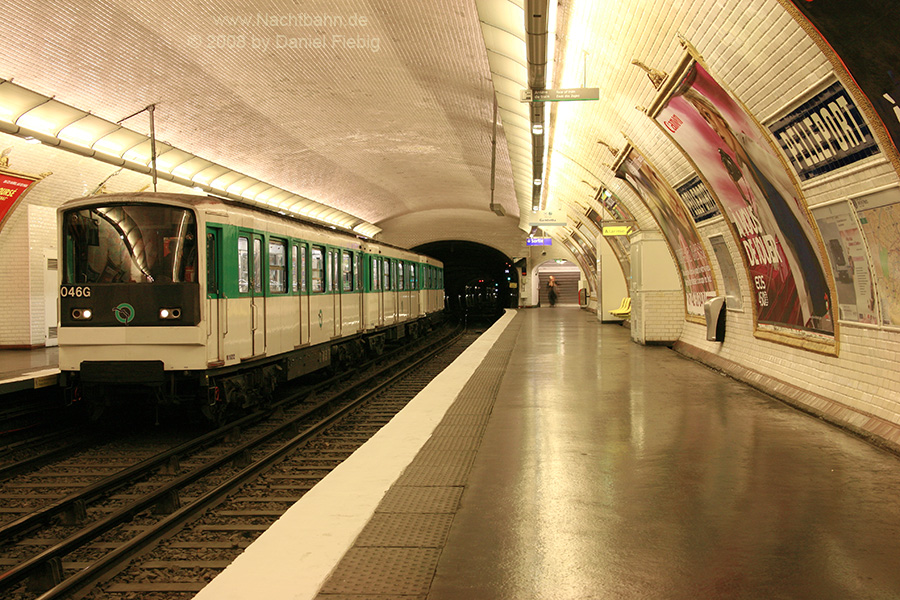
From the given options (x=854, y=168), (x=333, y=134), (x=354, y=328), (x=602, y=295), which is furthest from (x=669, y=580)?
(x=602, y=295)

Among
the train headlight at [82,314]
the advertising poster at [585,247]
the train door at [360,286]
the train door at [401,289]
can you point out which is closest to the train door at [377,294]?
the train door at [360,286]

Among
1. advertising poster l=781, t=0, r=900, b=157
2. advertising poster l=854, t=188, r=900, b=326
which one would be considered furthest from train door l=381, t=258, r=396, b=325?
advertising poster l=781, t=0, r=900, b=157

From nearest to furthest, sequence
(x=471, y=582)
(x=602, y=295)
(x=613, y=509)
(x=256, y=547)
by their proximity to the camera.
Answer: (x=471, y=582)
(x=256, y=547)
(x=613, y=509)
(x=602, y=295)

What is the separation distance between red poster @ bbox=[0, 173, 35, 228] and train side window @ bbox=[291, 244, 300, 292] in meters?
6.05

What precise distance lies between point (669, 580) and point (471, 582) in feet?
2.71

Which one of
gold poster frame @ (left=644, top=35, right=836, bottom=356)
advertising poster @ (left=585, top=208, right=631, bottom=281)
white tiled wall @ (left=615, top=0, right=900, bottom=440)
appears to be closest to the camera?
white tiled wall @ (left=615, top=0, right=900, bottom=440)

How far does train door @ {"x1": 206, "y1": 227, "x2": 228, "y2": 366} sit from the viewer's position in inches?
298

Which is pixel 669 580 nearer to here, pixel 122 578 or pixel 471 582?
pixel 471 582

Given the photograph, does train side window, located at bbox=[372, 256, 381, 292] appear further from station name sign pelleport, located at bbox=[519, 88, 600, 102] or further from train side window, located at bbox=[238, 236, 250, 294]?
station name sign pelleport, located at bbox=[519, 88, 600, 102]

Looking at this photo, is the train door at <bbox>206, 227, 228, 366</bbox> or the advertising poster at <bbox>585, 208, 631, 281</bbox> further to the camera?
the advertising poster at <bbox>585, 208, 631, 281</bbox>

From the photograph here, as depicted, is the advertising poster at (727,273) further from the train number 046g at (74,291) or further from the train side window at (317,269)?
the train number 046g at (74,291)

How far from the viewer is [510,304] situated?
40.5 meters

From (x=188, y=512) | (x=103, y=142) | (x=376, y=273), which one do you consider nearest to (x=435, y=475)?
(x=188, y=512)

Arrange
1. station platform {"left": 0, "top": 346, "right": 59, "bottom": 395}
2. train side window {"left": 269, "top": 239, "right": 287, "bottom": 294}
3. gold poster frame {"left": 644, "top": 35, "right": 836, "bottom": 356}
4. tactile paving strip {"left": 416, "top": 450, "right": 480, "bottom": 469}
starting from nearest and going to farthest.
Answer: tactile paving strip {"left": 416, "top": 450, "right": 480, "bottom": 469} → gold poster frame {"left": 644, "top": 35, "right": 836, "bottom": 356} → station platform {"left": 0, "top": 346, "right": 59, "bottom": 395} → train side window {"left": 269, "top": 239, "right": 287, "bottom": 294}
